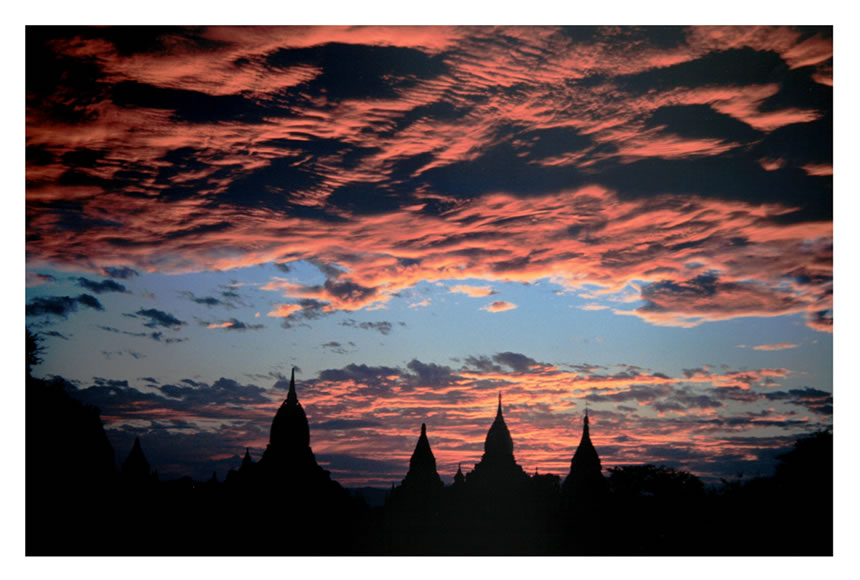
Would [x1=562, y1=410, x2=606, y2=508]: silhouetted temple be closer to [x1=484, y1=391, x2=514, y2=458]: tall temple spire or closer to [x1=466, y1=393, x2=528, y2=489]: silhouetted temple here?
[x1=466, y1=393, x2=528, y2=489]: silhouetted temple

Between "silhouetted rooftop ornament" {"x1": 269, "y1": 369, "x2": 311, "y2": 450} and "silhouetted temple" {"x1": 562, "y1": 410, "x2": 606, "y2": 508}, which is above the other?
"silhouetted rooftop ornament" {"x1": 269, "y1": 369, "x2": 311, "y2": 450}

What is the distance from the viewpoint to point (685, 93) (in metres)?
15.4

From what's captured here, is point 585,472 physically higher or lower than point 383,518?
higher

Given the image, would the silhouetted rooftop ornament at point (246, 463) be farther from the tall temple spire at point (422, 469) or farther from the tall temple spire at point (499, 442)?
the tall temple spire at point (499, 442)

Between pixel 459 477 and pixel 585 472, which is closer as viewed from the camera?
pixel 585 472

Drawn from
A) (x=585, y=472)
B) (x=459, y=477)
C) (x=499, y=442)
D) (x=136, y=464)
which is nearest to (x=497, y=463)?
(x=499, y=442)

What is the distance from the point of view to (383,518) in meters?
23.3

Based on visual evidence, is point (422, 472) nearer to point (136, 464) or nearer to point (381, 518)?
point (136, 464)

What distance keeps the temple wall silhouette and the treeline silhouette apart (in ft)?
0.16

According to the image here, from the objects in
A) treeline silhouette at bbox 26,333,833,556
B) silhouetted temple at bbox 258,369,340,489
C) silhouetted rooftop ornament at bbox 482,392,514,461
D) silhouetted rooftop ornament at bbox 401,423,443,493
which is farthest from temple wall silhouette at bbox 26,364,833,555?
silhouetted rooftop ornament at bbox 482,392,514,461

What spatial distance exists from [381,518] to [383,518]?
6 centimetres

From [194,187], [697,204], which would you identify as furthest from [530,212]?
[194,187]

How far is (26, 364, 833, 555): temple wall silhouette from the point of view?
15742mm

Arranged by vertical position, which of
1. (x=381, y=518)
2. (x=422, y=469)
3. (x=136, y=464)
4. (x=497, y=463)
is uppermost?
(x=497, y=463)
